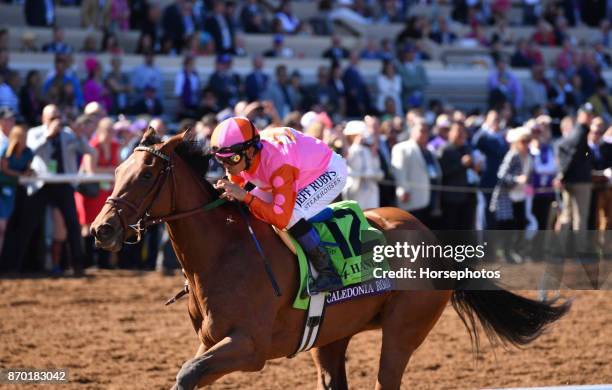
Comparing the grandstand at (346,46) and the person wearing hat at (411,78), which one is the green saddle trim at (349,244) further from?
the person wearing hat at (411,78)

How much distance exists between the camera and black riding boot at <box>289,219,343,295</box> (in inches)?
247

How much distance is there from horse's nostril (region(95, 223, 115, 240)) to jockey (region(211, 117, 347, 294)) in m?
0.72

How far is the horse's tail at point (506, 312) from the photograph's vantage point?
7043 mm

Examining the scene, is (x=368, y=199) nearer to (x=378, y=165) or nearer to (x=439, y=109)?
(x=378, y=165)

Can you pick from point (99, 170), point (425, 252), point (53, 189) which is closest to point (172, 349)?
point (425, 252)

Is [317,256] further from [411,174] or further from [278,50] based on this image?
[278,50]

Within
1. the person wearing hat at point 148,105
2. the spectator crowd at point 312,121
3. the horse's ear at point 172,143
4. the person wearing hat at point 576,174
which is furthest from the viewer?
the person wearing hat at point 148,105

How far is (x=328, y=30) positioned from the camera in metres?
22.1

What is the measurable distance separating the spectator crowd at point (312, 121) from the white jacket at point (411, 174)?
18mm

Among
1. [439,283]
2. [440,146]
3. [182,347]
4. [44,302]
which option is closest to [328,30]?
[440,146]

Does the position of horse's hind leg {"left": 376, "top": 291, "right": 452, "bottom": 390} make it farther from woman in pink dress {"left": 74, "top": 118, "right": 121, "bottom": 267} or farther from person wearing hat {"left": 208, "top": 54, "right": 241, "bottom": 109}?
person wearing hat {"left": 208, "top": 54, "right": 241, "bottom": 109}

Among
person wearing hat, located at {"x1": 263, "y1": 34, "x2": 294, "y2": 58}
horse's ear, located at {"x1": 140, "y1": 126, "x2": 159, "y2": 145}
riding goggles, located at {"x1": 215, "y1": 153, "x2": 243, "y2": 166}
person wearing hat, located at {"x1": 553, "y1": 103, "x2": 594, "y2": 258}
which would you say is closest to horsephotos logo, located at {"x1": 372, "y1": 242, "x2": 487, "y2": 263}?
riding goggles, located at {"x1": 215, "y1": 153, "x2": 243, "y2": 166}

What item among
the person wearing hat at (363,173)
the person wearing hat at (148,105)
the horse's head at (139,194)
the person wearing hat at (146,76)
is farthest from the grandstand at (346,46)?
the horse's head at (139,194)

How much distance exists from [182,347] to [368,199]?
4589 mm
